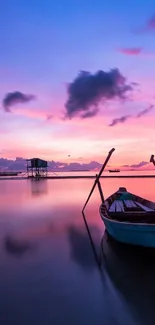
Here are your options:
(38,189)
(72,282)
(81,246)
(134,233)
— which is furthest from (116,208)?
(38,189)

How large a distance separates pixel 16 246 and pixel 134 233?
5835 mm

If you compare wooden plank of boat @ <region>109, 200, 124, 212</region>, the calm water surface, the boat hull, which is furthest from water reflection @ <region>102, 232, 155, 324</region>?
wooden plank of boat @ <region>109, 200, 124, 212</region>

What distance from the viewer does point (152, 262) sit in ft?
32.2

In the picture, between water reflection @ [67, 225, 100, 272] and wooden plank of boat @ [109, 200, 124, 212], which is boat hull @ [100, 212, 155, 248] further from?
wooden plank of boat @ [109, 200, 124, 212]

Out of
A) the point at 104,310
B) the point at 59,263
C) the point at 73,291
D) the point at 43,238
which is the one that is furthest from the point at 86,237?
the point at 104,310

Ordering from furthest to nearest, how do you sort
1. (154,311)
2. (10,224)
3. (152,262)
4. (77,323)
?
(10,224), (152,262), (154,311), (77,323)

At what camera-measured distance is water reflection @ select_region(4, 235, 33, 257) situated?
39.7 ft

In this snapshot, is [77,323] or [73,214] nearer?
[77,323]

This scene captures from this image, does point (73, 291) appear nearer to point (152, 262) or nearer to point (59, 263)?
point (59, 263)

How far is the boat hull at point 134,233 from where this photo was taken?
9.94 metres

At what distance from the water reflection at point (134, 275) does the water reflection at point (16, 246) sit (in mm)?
3469

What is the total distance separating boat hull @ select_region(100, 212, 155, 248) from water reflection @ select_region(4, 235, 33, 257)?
397 cm

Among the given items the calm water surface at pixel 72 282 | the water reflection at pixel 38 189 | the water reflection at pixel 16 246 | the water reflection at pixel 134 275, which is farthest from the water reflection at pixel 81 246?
the water reflection at pixel 38 189

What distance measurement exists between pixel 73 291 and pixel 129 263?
9.23 ft
